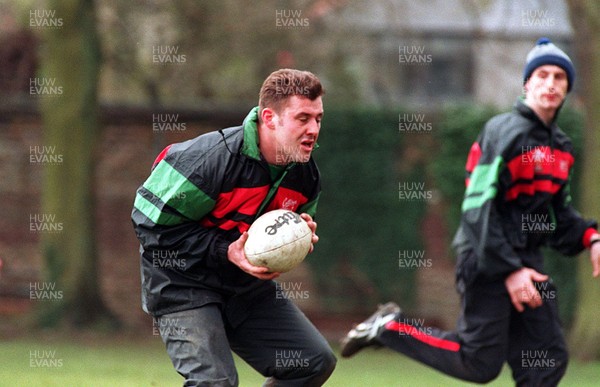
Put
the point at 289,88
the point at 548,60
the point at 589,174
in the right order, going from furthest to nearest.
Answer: the point at 589,174, the point at 548,60, the point at 289,88

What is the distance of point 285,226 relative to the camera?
5578mm

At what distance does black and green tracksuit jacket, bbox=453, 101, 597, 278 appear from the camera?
21.5ft

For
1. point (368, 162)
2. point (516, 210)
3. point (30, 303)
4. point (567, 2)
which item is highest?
point (567, 2)

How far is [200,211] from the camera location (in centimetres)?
554

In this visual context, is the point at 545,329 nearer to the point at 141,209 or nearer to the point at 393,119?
the point at 141,209

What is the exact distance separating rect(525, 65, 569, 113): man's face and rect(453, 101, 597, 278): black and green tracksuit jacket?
92mm

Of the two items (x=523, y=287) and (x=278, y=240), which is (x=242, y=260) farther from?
(x=523, y=287)

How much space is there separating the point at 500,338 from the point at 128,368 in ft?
15.3

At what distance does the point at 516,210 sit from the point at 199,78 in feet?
35.4

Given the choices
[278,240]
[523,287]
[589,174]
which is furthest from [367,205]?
[278,240]

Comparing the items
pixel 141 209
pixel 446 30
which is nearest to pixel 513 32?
pixel 446 30

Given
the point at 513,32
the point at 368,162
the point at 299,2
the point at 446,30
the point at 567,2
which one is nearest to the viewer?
the point at 567,2

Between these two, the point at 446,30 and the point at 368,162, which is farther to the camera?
the point at 446,30

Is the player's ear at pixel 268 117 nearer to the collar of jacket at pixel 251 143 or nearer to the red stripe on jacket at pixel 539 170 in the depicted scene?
the collar of jacket at pixel 251 143
